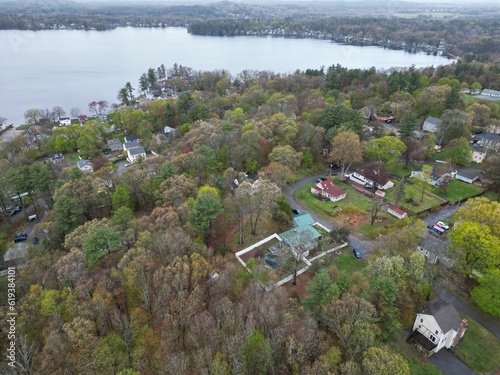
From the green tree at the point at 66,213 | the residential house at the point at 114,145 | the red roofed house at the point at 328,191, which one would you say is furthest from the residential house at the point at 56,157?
the red roofed house at the point at 328,191

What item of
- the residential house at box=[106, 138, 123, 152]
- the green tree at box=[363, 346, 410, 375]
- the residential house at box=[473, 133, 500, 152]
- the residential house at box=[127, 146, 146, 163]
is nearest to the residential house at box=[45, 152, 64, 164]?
the residential house at box=[106, 138, 123, 152]

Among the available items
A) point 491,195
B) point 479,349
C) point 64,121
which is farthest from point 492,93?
point 64,121

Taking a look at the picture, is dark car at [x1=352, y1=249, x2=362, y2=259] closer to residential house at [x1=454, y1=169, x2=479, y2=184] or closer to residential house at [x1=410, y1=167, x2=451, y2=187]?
residential house at [x1=410, y1=167, x2=451, y2=187]

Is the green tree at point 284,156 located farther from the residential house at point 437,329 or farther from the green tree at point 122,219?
the residential house at point 437,329

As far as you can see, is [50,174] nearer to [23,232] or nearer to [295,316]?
[23,232]

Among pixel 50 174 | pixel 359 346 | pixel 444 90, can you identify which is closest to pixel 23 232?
pixel 50 174

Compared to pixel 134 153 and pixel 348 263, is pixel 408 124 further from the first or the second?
pixel 134 153
